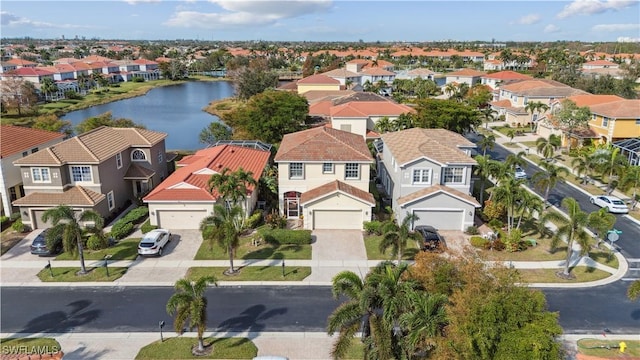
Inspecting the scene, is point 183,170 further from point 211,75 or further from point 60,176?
point 211,75

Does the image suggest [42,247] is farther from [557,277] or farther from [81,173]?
[557,277]

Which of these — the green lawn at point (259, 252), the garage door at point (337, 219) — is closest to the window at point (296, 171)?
the garage door at point (337, 219)

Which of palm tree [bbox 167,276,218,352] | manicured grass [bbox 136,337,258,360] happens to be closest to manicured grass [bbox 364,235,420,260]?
manicured grass [bbox 136,337,258,360]

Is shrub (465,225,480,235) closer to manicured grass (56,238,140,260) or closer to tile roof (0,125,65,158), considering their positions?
manicured grass (56,238,140,260)

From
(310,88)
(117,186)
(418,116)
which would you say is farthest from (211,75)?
(117,186)

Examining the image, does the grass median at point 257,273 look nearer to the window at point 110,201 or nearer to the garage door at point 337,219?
the garage door at point 337,219

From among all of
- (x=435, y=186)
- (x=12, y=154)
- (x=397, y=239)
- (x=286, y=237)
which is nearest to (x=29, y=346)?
(x=286, y=237)
